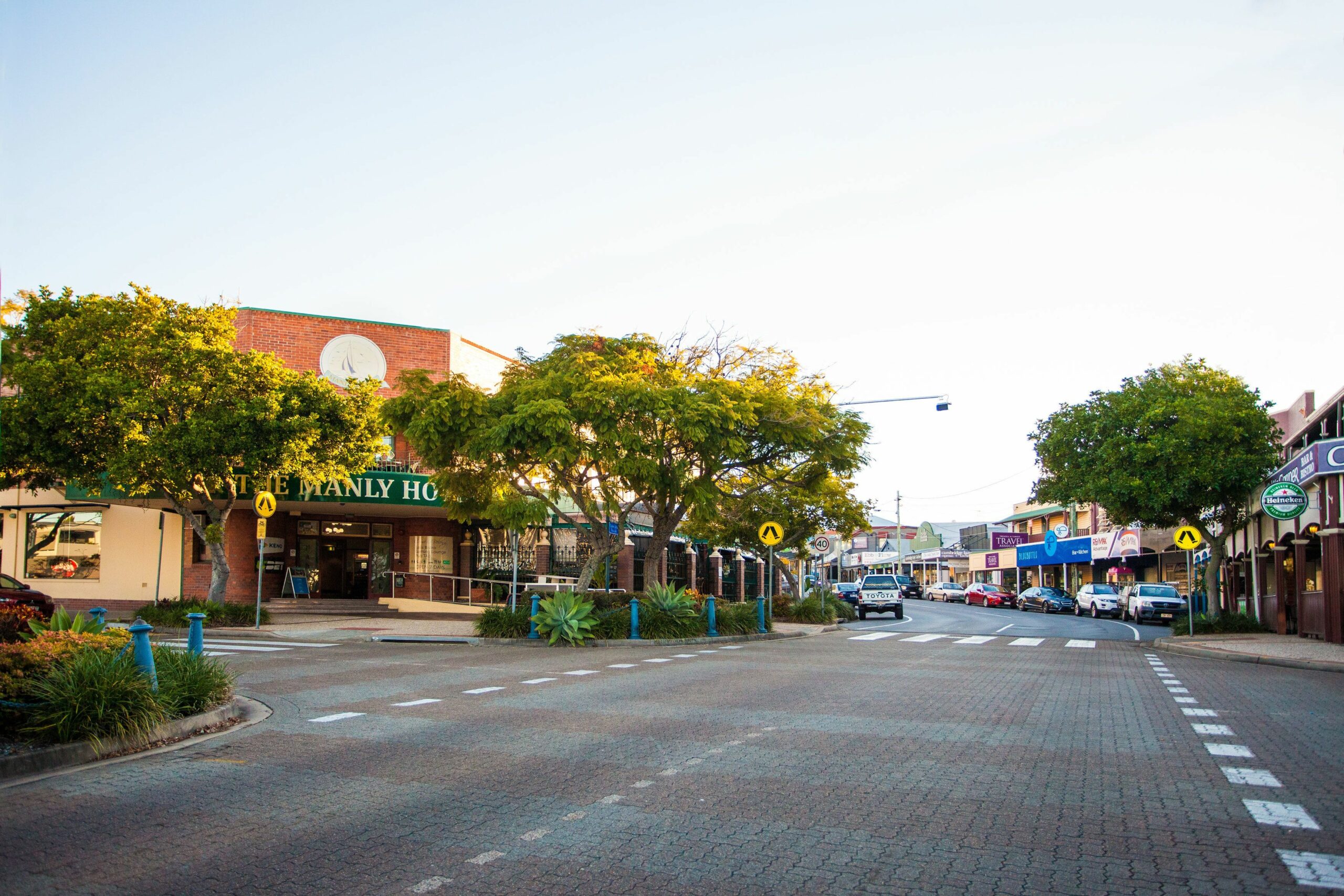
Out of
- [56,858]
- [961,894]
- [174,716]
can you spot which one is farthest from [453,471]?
[961,894]

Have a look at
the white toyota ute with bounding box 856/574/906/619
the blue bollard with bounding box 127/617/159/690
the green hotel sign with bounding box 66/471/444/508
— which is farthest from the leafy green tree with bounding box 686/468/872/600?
the blue bollard with bounding box 127/617/159/690

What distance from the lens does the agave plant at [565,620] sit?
20.3 metres

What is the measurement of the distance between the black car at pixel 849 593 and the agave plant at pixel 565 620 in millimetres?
24477

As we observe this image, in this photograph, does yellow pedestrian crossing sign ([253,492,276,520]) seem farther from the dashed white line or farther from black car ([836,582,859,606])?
black car ([836,582,859,606])

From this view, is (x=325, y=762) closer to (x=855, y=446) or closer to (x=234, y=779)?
(x=234, y=779)

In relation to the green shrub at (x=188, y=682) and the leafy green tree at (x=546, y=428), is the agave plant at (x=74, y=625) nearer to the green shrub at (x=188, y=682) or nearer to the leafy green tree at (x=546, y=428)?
the green shrub at (x=188, y=682)

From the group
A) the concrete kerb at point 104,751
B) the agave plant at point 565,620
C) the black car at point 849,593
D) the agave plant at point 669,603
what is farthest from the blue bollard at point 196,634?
the black car at point 849,593

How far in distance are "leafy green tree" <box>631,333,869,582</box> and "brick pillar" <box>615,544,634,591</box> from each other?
30.9ft

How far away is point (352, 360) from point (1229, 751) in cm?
2803

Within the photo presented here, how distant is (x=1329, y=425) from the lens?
2541cm

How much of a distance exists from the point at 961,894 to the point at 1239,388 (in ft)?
92.9

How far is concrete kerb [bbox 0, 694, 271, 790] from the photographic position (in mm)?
7648

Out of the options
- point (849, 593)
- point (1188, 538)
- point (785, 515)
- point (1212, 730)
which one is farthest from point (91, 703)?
point (849, 593)

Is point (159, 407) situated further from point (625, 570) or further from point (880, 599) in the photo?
point (880, 599)
